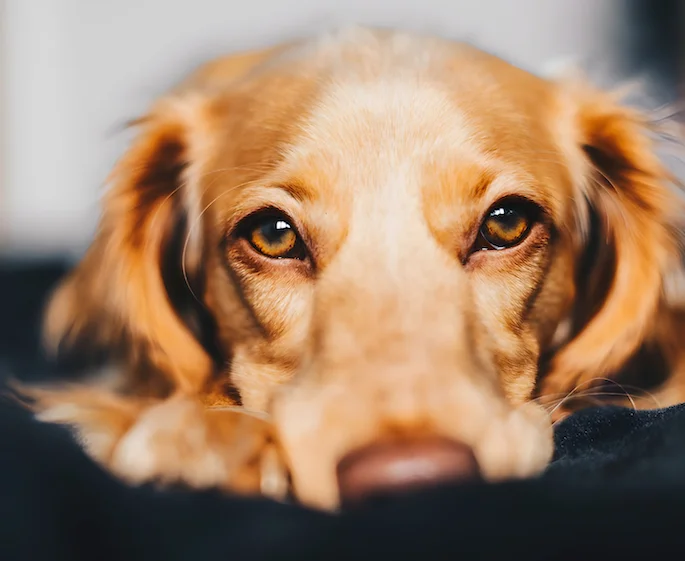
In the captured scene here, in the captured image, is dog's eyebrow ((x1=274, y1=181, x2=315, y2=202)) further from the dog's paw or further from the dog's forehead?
the dog's paw

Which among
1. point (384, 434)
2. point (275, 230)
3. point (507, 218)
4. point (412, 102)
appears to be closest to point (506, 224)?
point (507, 218)

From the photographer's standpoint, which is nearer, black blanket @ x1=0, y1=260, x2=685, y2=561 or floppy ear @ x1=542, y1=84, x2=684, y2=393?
black blanket @ x1=0, y1=260, x2=685, y2=561

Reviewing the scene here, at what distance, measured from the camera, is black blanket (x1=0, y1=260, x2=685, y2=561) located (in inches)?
20.9

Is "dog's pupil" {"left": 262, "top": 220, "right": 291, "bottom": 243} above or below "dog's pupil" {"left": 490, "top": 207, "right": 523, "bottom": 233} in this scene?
below

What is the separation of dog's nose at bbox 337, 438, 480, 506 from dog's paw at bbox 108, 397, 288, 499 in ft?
0.33

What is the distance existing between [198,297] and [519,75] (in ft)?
2.25

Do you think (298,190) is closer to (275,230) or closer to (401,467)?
(275,230)

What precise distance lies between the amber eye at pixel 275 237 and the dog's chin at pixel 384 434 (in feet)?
1.02

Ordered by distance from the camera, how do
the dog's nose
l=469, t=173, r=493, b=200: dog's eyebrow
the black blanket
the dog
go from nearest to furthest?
the black blanket, the dog's nose, the dog, l=469, t=173, r=493, b=200: dog's eyebrow

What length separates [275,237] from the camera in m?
1.11

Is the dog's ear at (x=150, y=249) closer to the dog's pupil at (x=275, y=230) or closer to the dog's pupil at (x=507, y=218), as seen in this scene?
the dog's pupil at (x=275, y=230)

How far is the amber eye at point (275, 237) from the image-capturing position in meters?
1.09

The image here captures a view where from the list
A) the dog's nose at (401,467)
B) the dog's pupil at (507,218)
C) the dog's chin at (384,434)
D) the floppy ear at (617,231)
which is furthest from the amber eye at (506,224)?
the dog's nose at (401,467)

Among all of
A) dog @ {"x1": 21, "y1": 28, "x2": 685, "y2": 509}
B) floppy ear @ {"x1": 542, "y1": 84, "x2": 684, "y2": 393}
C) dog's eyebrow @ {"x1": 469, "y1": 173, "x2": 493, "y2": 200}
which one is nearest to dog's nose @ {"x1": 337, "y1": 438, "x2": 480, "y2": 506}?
dog @ {"x1": 21, "y1": 28, "x2": 685, "y2": 509}
